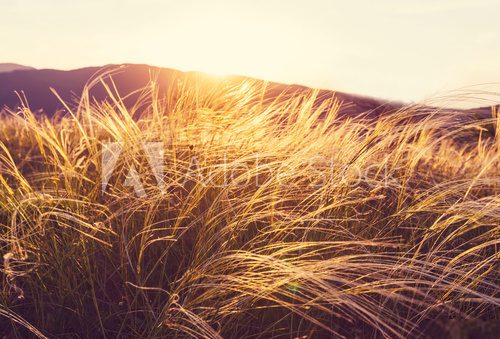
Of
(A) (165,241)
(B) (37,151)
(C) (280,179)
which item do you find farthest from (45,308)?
(B) (37,151)

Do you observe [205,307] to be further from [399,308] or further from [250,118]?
[250,118]

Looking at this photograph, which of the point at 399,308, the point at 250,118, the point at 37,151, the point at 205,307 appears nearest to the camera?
the point at 205,307

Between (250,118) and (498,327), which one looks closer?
(498,327)

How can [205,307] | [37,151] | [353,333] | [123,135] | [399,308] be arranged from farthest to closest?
[37,151]
[123,135]
[399,308]
[353,333]
[205,307]

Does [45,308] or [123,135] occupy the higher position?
[123,135]

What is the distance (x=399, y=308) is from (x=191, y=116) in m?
1.45

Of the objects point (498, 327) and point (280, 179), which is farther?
point (280, 179)

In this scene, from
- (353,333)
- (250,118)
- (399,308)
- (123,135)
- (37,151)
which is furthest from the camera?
(37,151)

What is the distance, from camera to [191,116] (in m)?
2.73

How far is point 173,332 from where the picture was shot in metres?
1.49

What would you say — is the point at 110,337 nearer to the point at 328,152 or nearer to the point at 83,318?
the point at 83,318

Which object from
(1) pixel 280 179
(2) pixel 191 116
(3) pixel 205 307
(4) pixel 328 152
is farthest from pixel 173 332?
(2) pixel 191 116

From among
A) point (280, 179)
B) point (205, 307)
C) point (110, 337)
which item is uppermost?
point (280, 179)

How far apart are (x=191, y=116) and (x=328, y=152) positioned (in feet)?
2.35
